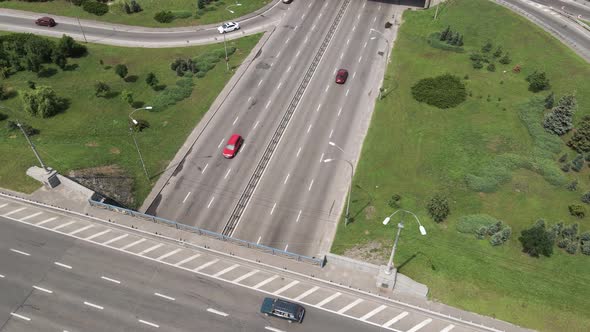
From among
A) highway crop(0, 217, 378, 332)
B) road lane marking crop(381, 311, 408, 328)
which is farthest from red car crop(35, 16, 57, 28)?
road lane marking crop(381, 311, 408, 328)

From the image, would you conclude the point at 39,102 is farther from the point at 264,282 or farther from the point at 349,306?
the point at 349,306

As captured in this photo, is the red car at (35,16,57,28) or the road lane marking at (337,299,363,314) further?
the red car at (35,16,57,28)

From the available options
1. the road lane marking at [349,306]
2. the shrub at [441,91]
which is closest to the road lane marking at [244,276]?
the road lane marking at [349,306]

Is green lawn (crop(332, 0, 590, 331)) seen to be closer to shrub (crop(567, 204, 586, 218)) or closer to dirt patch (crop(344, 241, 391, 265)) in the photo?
dirt patch (crop(344, 241, 391, 265))

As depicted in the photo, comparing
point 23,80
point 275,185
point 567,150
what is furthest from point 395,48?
point 23,80

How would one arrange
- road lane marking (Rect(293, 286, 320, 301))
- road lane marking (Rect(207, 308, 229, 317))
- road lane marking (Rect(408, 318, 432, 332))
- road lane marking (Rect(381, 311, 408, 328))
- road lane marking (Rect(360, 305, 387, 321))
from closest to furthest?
road lane marking (Rect(408, 318, 432, 332)), road lane marking (Rect(381, 311, 408, 328)), road lane marking (Rect(207, 308, 229, 317)), road lane marking (Rect(360, 305, 387, 321)), road lane marking (Rect(293, 286, 320, 301))

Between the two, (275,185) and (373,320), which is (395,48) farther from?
(373,320)

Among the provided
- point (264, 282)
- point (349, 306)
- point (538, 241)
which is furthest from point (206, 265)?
point (538, 241)

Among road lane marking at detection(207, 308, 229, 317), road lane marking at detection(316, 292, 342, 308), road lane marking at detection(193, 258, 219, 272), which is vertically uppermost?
road lane marking at detection(316, 292, 342, 308)
